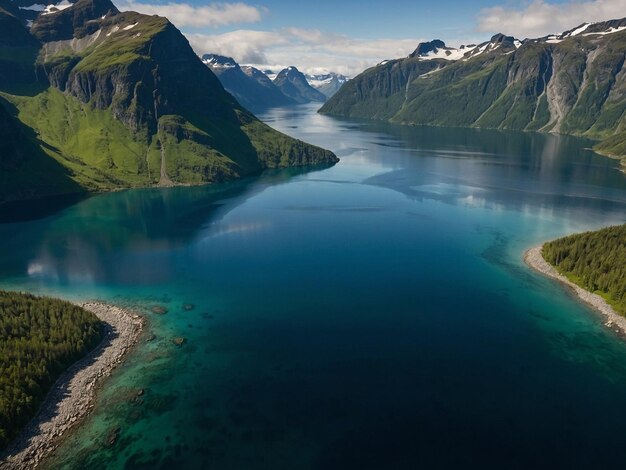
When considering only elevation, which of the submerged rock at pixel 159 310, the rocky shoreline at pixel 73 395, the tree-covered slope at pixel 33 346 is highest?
the tree-covered slope at pixel 33 346

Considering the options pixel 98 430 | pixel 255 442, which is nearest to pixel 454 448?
pixel 255 442

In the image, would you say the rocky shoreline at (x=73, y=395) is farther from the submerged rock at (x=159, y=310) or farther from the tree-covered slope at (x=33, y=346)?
the submerged rock at (x=159, y=310)

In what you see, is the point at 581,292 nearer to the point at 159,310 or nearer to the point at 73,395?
the point at 159,310

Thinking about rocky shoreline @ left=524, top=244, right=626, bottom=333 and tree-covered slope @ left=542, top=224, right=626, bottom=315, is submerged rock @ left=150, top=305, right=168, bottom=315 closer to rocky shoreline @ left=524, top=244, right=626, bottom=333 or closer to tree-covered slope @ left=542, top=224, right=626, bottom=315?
rocky shoreline @ left=524, top=244, right=626, bottom=333

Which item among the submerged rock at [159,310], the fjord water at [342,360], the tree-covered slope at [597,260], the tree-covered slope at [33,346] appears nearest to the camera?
the fjord water at [342,360]

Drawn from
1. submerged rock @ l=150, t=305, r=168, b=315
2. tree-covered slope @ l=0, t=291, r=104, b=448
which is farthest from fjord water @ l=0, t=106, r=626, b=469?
tree-covered slope @ l=0, t=291, r=104, b=448

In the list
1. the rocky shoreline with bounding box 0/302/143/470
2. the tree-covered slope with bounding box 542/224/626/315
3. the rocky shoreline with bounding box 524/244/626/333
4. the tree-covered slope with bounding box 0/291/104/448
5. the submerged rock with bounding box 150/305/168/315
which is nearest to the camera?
the rocky shoreline with bounding box 0/302/143/470

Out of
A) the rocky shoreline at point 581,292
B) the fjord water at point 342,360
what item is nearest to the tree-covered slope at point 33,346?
the fjord water at point 342,360
